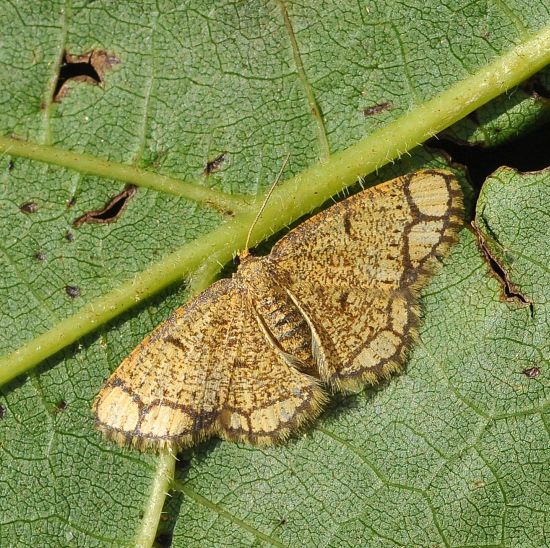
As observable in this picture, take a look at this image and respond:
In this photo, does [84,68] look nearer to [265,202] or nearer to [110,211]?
[110,211]

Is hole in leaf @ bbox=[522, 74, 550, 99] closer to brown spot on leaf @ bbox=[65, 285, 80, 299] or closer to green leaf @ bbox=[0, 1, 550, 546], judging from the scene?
green leaf @ bbox=[0, 1, 550, 546]

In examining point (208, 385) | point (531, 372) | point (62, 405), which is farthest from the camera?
point (62, 405)

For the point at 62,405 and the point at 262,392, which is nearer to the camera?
the point at 262,392

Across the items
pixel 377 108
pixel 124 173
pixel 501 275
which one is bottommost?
pixel 501 275

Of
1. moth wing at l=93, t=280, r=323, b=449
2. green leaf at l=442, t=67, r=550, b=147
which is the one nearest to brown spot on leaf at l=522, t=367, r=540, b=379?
moth wing at l=93, t=280, r=323, b=449

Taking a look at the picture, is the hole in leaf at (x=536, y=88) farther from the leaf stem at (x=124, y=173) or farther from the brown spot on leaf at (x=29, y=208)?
the brown spot on leaf at (x=29, y=208)

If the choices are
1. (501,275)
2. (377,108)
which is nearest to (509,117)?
(377,108)
